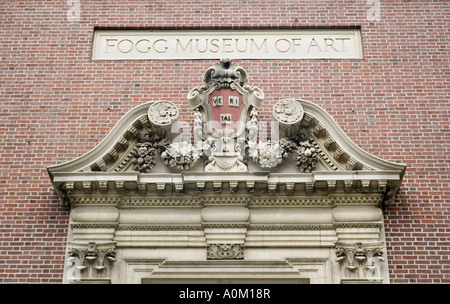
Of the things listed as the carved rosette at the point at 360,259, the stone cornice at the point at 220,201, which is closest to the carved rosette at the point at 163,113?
the stone cornice at the point at 220,201

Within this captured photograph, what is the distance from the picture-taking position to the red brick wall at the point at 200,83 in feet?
35.3

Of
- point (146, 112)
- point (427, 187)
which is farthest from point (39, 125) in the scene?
point (427, 187)

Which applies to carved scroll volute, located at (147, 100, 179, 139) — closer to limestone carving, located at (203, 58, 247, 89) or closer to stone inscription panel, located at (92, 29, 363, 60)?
limestone carving, located at (203, 58, 247, 89)

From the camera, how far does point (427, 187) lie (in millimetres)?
11102

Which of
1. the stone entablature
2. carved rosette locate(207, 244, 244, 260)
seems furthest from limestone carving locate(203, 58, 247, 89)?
carved rosette locate(207, 244, 244, 260)

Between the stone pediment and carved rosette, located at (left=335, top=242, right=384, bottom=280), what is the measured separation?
2.54 feet

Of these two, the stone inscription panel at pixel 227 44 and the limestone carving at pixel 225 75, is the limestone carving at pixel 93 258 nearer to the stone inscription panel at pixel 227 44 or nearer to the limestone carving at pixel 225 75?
the limestone carving at pixel 225 75

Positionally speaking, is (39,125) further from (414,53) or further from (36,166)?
(414,53)

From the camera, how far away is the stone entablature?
10414mm

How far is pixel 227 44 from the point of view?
12656 mm

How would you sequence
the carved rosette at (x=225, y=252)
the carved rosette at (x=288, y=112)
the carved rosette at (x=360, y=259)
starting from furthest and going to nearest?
the carved rosette at (x=288, y=112), the carved rosette at (x=225, y=252), the carved rosette at (x=360, y=259)

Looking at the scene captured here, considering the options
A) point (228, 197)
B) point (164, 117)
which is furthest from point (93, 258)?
point (164, 117)

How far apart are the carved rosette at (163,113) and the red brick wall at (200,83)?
69cm

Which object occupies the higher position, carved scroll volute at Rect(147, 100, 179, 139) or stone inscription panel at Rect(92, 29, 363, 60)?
stone inscription panel at Rect(92, 29, 363, 60)
